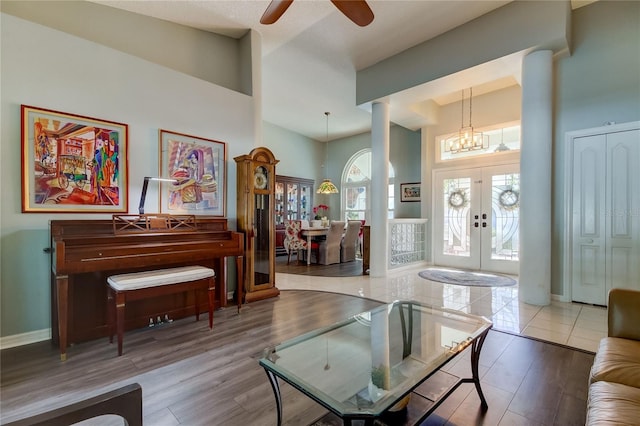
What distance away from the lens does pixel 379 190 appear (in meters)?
5.03

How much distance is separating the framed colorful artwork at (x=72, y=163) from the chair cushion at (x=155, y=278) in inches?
33.3

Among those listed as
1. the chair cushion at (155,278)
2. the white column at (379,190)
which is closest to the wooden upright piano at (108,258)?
the chair cushion at (155,278)

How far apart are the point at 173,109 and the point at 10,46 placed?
129 centimetres

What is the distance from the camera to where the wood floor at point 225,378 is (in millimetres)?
1589

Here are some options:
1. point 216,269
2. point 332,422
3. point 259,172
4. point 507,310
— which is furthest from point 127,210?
point 507,310

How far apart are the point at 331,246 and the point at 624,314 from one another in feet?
15.9

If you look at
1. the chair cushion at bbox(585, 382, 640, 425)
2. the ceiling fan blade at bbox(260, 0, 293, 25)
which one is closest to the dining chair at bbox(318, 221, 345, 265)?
the ceiling fan blade at bbox(260, 0, 293, 25)

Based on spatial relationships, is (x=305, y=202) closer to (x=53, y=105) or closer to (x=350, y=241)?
(x=350, y=241)

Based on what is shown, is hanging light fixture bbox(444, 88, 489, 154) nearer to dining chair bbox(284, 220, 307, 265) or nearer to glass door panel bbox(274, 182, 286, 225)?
dining chair bbox(284, 220, 307, 265)

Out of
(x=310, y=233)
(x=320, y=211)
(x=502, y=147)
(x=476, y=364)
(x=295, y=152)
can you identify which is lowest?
(x=476, y=364)

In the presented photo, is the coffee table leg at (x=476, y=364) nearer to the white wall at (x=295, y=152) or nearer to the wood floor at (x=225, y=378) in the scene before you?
the wood floor at (x=225, y=378)

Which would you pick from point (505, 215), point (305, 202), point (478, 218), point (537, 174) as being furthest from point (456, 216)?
point (305, 202)

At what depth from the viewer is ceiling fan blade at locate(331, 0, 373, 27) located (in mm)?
2111

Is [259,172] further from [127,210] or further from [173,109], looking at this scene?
[127,210]
